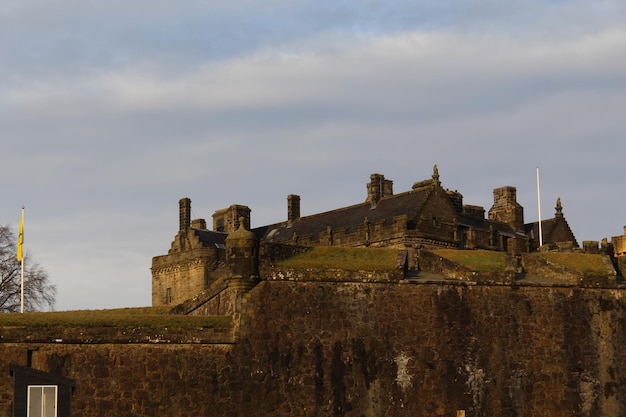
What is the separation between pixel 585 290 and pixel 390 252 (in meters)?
6.27

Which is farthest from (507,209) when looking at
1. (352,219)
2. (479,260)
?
(479,260)

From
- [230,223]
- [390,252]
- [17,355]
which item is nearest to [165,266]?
[230,223]

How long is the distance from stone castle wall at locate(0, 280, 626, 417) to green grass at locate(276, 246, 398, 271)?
56 cm

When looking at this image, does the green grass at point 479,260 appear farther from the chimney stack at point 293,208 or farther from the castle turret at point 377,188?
the chimney stack at point 293,208

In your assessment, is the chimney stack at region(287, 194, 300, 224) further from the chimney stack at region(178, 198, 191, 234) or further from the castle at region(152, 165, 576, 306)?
the chimney stack at region(178, 198, 191, 234)

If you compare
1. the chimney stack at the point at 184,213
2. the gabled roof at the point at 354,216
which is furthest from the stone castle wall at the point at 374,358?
the chimney stack at the point at 184,213

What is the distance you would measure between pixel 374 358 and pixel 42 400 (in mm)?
10133

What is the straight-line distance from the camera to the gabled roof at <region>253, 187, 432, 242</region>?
6317 cm

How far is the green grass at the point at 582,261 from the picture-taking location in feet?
134

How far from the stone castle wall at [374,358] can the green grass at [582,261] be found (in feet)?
2.52

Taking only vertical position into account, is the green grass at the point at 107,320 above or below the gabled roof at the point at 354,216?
below

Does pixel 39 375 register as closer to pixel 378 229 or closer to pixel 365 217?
pixel 378 229

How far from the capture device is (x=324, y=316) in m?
37.2

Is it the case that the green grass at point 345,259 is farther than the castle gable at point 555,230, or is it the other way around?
the castle gable at point 555,230
